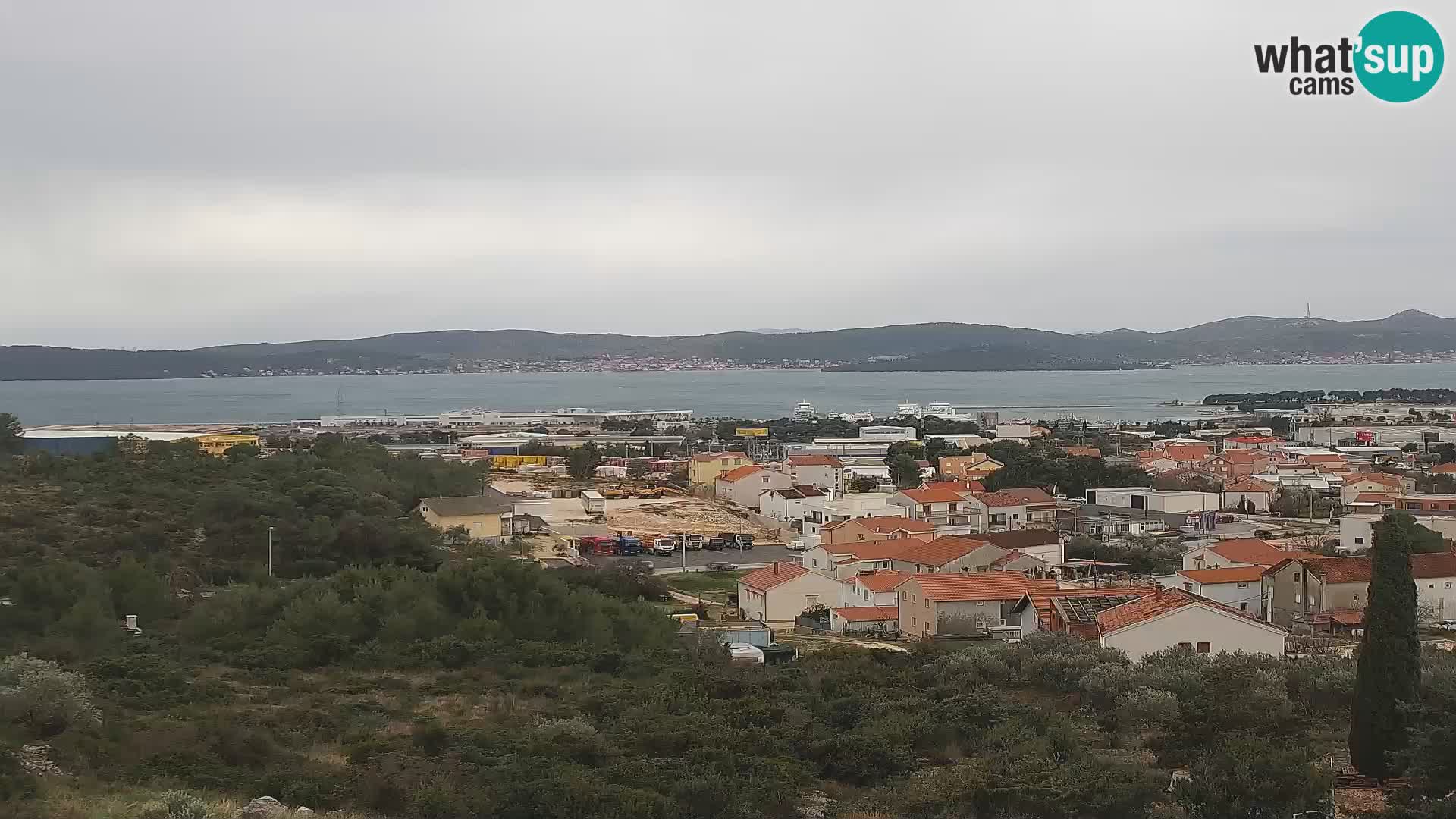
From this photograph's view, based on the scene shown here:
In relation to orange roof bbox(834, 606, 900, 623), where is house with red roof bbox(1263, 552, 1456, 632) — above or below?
above

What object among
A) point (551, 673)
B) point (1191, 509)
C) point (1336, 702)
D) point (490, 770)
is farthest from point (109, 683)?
point (1191, 509)

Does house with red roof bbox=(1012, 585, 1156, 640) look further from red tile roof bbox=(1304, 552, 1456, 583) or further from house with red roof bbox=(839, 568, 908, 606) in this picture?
red tile roof bbox=(1304, 552, 1456, 583)

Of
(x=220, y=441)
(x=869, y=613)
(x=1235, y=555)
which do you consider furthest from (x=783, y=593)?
(x=220, y=441)

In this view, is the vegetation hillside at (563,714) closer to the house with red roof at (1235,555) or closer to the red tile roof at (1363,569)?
the red tile roof at (1363,569)

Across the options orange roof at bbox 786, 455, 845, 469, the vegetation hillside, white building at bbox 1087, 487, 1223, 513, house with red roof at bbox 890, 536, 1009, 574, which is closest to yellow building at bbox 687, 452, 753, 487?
orange roof at bbox 786, 455, 845, 469

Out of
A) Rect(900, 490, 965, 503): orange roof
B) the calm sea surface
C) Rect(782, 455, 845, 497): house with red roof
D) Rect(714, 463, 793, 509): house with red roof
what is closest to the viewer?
Rect(900, 490, 965, 503): orange roof

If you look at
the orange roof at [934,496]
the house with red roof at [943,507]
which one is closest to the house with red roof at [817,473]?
the orange roof at [934,496]

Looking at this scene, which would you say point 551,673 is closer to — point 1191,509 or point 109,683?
point 109,683
